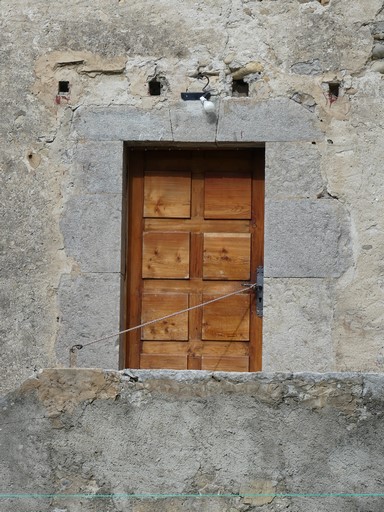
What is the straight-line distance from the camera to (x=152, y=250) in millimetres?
6809

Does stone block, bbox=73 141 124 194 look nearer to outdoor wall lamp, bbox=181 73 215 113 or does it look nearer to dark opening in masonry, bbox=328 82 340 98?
outdoor wall lamp, bbox=181 73 215 113

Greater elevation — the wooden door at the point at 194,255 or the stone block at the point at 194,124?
the stone block at the point at 194,124

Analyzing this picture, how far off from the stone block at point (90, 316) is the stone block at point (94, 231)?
9cm

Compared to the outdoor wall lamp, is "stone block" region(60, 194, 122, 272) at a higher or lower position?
lower

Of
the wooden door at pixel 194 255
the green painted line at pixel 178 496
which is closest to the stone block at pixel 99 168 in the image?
the wooden door at pixel 194 255

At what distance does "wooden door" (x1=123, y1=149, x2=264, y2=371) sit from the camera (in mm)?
6738

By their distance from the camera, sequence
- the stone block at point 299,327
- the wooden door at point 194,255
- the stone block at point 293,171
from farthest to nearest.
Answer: the wooden door at point 194,255 → the stone block at point 293,171 → the stone block at point 299,327

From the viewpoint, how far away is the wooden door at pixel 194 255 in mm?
6738

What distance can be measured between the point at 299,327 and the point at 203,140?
1.35 metres

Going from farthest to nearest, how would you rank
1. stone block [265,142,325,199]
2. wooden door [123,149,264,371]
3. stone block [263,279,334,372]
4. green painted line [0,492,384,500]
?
wooden door [123,149,264,371]
stone block [265,142,325,199]
stone block [263,279,334,372]
green painted line [0,492,384,500]

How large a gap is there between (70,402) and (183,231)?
2.08 metres

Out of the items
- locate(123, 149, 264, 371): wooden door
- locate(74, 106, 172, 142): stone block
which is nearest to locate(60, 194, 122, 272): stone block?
locate(123, 149, 264, 371): wooden door

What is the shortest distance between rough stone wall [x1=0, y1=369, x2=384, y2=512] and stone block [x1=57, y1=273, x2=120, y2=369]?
156cm

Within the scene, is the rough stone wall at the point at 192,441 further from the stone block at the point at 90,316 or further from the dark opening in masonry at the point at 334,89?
the dark opening in masonry at the point at 334,89
